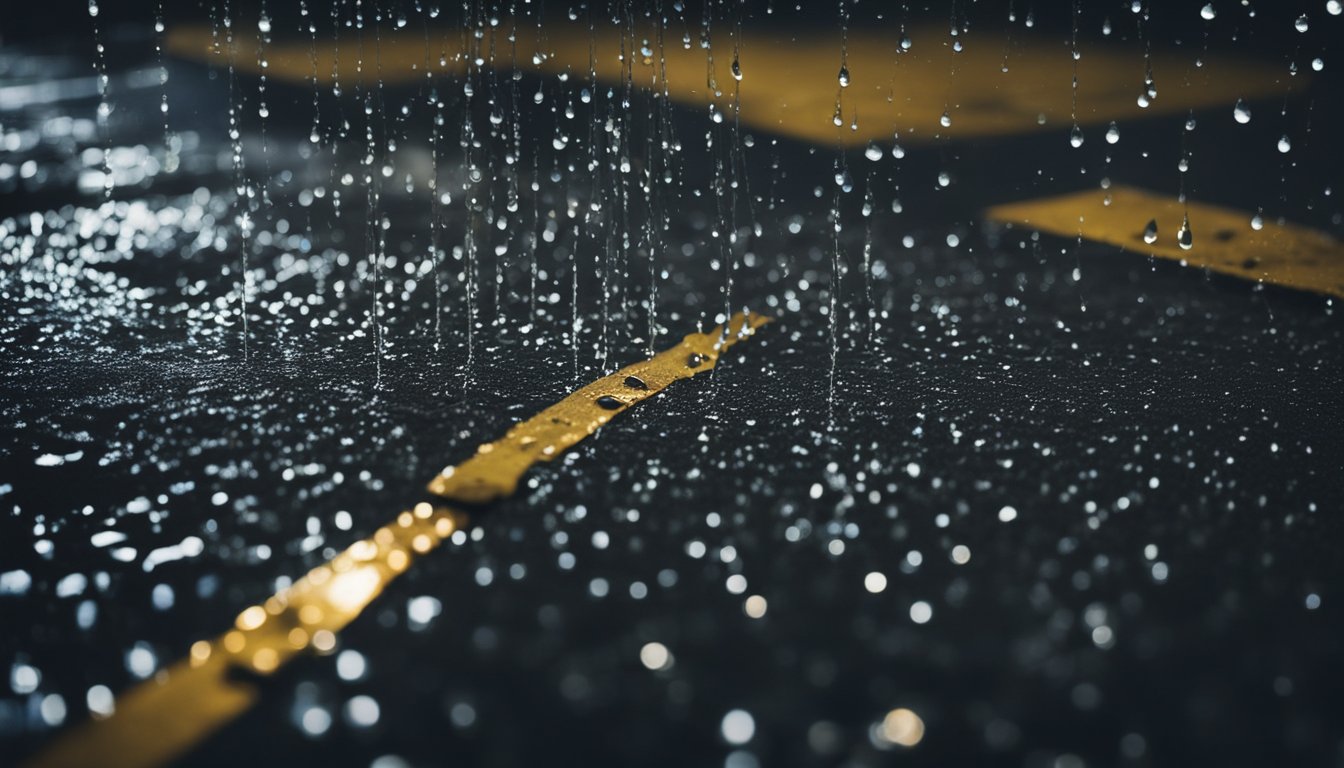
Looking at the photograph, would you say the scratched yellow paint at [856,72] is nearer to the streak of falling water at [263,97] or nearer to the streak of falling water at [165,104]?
the streak of falling water at [263,97]

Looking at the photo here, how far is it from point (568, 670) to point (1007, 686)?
84cm

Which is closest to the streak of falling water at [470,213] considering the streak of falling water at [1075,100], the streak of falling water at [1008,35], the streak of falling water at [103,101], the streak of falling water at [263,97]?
the streak of falling water at [263,97]

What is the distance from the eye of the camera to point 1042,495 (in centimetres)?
315

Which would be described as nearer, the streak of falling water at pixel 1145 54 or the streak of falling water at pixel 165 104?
the streak of falling water at pixel 165 104

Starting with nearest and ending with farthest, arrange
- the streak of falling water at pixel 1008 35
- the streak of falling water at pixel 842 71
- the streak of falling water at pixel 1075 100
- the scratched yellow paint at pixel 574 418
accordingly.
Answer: the scratched yellow paint at pixel 574 418
the streak of falling water at pixel 1075 100
the streak of falling water at pixel 842 71
the streak of falling water at pixel 1008 35

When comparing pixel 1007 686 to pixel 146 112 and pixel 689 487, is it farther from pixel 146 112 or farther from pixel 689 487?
pixel 146 112

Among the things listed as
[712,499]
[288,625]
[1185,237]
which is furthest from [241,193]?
[1185,237]

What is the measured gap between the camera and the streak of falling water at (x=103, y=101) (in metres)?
6.93

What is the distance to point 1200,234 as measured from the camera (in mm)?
5652

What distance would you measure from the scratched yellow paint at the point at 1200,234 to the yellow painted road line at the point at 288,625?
2950mm

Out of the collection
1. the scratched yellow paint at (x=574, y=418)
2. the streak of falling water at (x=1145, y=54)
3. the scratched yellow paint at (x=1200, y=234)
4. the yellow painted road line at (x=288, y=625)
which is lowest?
the streak of falling water at (x=1145, y=54)

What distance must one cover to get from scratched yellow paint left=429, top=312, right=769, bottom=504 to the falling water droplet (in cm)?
213

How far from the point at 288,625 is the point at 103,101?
334 inches

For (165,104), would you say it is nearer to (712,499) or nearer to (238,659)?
(712,499)
